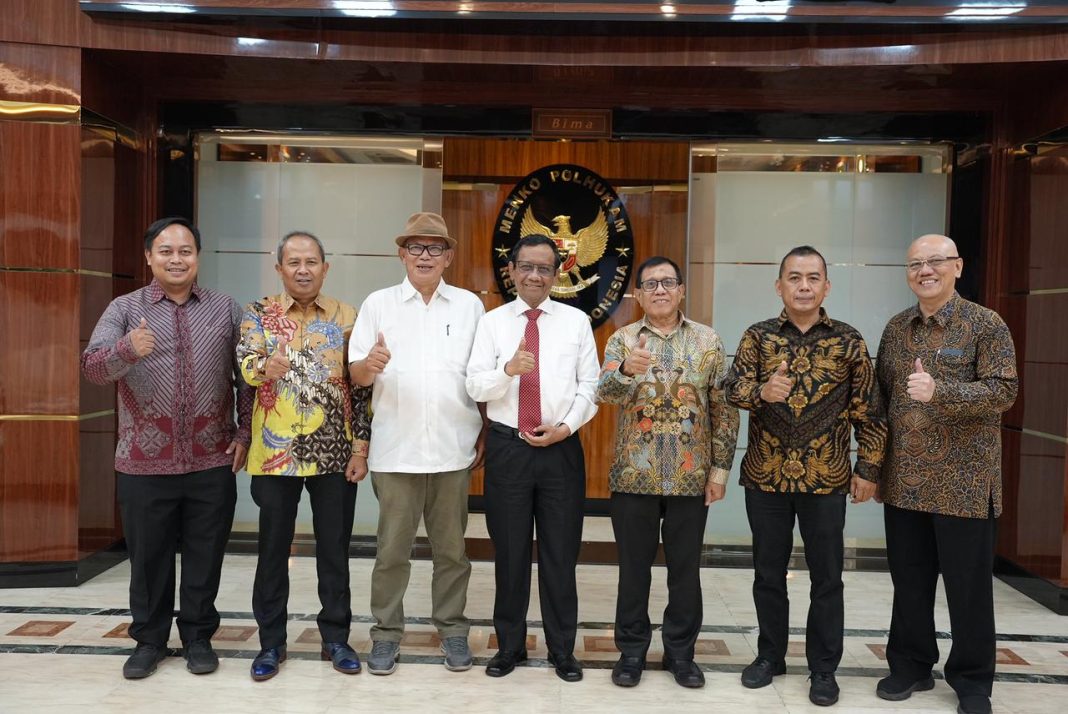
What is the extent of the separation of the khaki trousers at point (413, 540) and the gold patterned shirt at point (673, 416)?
2.19 ft

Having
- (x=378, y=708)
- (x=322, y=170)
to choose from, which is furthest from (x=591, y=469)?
(x=378, y=708)

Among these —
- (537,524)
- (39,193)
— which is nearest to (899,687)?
(537,524)

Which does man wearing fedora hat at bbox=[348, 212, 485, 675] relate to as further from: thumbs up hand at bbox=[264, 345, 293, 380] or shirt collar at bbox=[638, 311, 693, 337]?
shirt collar at bbox=[638, 311, 693, 337]

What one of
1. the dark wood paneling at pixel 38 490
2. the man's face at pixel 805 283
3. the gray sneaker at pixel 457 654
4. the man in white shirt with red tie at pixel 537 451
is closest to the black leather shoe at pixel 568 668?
the man in white shirt with red tie at pixel 537 451

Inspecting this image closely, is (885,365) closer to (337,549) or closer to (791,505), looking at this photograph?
(791,505)

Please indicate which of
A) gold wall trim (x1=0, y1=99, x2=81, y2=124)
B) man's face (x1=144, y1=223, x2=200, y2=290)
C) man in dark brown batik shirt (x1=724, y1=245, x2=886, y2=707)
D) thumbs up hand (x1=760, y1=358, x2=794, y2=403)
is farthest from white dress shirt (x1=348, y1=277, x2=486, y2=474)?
gold wall trim (x1=0, y1=99, x2=81, y2=124)

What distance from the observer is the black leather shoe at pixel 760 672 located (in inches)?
138

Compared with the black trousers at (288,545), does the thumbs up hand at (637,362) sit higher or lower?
higher

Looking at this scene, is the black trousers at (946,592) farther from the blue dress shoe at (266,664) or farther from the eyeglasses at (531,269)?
the blue dress shoe at (266,664)

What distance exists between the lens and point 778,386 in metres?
3.19

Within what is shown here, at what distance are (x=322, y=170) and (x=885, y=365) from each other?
356 cm

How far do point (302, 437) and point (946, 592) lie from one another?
7.95 ft

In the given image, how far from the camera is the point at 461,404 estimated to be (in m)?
3.64

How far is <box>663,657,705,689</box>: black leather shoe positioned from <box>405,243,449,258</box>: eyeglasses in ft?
5.98
